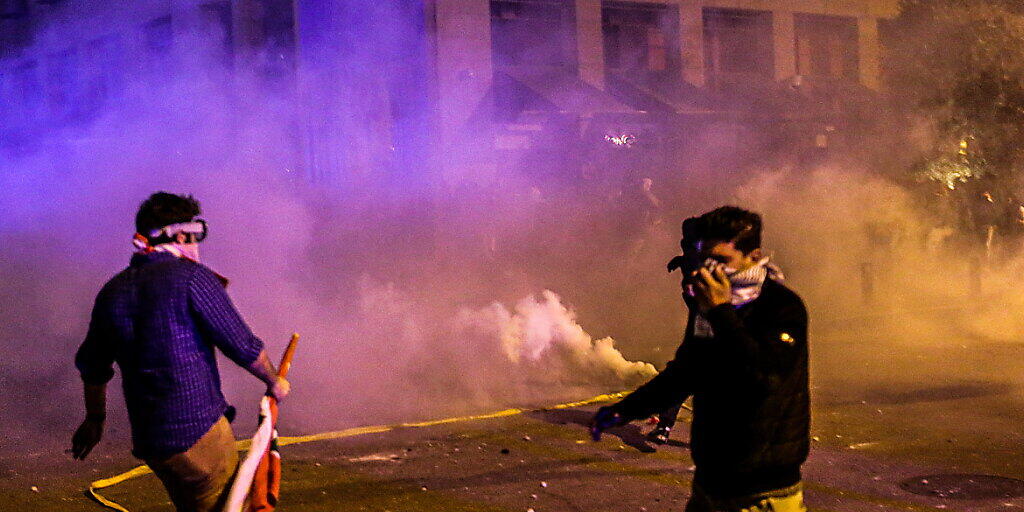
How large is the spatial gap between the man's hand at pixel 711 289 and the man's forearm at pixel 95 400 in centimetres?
213

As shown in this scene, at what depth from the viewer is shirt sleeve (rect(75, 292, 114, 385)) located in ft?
11.0

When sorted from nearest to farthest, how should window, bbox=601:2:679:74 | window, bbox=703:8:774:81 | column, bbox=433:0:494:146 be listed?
column, bbox=433:0:494:146
window, bbox=601:2:679:74
window, bbox=703:8:774:81

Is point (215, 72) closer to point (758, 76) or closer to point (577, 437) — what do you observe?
point (577, 437)

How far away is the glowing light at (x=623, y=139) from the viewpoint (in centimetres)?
1800

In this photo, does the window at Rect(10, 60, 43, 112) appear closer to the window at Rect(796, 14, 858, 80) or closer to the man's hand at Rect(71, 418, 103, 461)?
the man's hand at Rect(71, 418, 103, 461)

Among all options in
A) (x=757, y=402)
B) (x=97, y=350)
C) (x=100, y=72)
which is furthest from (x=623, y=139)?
(x=757, y=402)

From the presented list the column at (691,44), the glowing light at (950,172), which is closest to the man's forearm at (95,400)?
the glowing light at (950,172)

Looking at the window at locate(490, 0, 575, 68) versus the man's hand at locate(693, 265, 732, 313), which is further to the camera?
the window at locate(490, 0, 575, 68)

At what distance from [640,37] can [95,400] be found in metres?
17.4

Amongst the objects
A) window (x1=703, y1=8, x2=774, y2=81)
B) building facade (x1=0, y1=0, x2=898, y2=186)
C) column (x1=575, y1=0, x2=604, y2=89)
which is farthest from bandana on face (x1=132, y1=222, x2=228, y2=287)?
window (x1=703, y1=8, x2=774, y2=81)

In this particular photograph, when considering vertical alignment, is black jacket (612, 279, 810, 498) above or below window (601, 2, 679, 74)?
below

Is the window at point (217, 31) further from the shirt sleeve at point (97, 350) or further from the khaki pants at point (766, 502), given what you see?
the khaki pants at point (766, 502)

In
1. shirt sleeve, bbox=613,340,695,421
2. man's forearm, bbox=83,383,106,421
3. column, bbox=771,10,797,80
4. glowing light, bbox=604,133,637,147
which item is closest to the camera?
shirt sleeve, bbox=613,340,695,421

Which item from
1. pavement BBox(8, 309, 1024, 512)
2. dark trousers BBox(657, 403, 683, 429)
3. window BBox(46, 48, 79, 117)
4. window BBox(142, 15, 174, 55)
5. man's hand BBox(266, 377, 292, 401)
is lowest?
pavement BBox(8, 309, 1024, 512)
